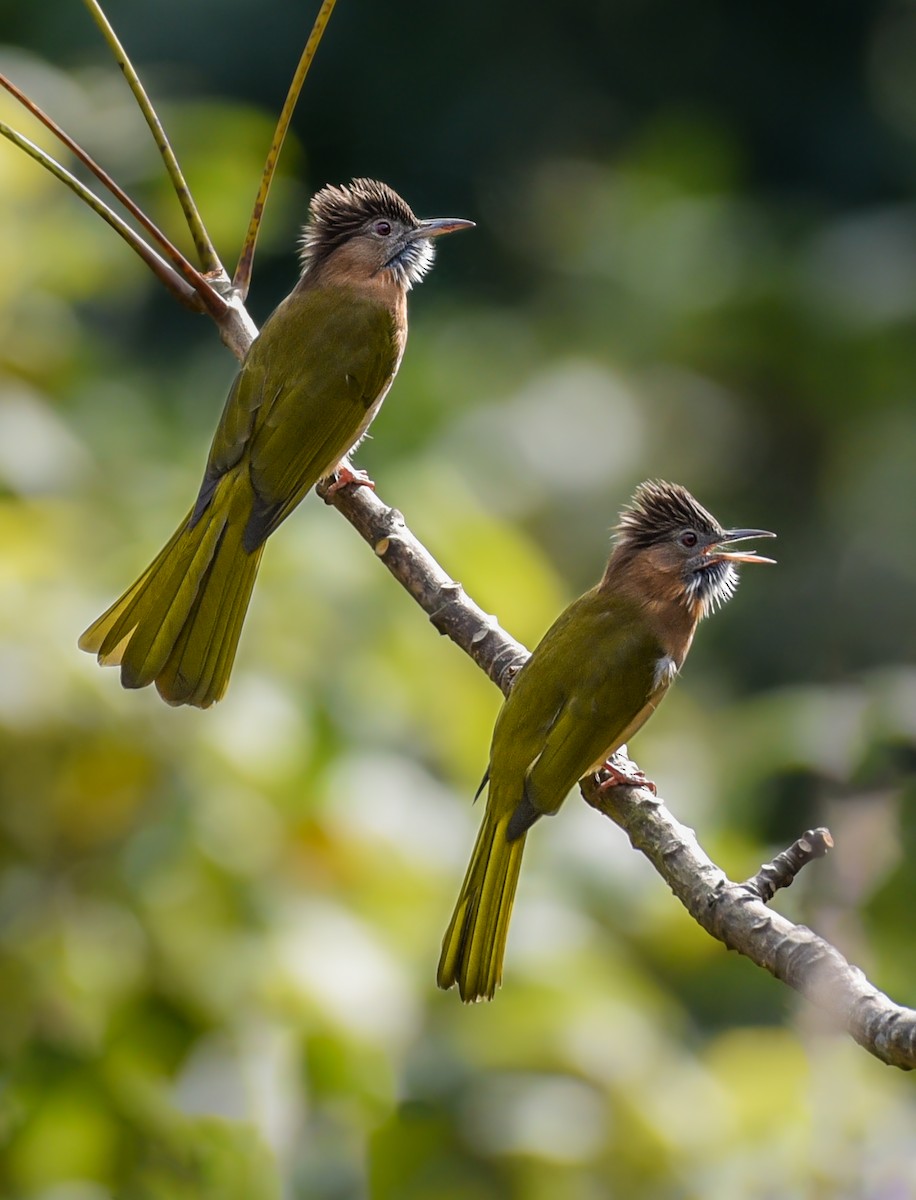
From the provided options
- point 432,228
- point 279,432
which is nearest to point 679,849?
point 279,432

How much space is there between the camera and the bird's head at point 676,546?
282cm

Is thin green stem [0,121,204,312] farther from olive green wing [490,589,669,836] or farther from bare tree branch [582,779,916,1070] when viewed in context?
bare tree branch [582,779,916,1070]

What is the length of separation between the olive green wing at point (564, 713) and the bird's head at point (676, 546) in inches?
9.4

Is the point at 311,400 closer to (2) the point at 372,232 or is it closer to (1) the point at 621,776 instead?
(2) the point at 372,232

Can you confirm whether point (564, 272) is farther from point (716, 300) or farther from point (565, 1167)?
point (565, 1167)

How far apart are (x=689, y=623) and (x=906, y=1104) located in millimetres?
1973

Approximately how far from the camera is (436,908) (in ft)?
13.2

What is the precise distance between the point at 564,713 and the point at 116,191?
95 centimetres

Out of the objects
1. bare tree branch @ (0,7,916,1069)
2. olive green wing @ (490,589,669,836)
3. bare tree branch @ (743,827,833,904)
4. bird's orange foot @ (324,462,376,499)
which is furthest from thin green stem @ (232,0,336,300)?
bare tree branch @ (743,827,833,904)

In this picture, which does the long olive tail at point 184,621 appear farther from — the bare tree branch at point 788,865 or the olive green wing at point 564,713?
the bare tree branch at point 788,865

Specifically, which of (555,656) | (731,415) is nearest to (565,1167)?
(555,656)

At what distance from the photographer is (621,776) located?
254 cm

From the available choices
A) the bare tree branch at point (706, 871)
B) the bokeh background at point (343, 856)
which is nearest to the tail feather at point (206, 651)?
the bare tree branch at point (706, 871)

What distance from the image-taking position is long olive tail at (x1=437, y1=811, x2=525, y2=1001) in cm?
216
